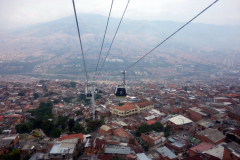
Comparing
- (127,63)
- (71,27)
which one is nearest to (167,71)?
(127,63)

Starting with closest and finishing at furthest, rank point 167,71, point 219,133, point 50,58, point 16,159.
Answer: point 16,159 → point 219,133 → point 167,71 → point 50,58

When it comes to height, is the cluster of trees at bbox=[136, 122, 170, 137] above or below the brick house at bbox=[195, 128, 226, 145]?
below

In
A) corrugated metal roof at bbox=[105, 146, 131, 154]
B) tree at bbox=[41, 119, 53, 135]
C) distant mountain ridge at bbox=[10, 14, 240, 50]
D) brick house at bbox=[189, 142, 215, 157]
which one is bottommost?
tree at bbox=[41, 119, 53, 135]

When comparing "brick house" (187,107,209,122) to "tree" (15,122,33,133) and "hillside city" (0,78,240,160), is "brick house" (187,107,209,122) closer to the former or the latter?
"hillside city" (0,78,240,160)

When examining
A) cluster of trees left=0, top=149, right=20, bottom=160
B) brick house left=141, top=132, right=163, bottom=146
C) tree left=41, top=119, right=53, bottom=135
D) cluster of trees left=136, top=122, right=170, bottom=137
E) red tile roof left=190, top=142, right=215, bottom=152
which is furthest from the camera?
tree left=41, top=119, right=53, bottom=135

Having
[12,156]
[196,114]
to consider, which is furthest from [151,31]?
[12,156]

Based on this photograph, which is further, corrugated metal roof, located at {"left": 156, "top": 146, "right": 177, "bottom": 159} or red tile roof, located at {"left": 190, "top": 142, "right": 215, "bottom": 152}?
red tile roof, located at {"left": 190, "top": 142, "right": 215, "bottom": 152}

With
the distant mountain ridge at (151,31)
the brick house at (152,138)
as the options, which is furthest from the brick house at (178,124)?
the distant mountain ridge at (151,31)

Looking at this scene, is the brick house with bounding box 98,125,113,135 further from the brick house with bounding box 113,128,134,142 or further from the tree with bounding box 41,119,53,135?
the tree with bounding box 41,119,53,135

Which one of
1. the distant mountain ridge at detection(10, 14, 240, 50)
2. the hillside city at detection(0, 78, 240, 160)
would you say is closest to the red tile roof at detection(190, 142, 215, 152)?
the hillside city at detection(0, 78, 240, 160)

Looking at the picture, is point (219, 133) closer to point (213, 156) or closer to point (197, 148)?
point (197, 148)

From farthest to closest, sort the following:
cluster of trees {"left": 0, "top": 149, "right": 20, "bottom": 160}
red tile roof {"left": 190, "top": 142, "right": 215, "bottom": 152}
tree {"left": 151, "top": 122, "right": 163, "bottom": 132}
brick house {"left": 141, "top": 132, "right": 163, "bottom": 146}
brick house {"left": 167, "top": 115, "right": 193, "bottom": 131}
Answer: brick house {"left": 167, "top": 115, "right": 193, "bottom": 131}
tree {"left": 151, "top": 122, "right": 163, "bottom": 132}
brick house {"left": 141, "top": 132, "right": 163, "bottom": 146}
red tile roof {"left": 190, "top": 142, "right": 215, "bottom": 152}
cluster of trees {"left": 0, "top": 149, "right": 20, "bottom": 160}
